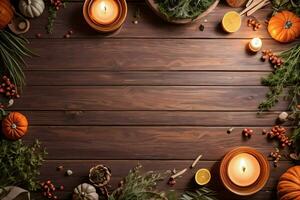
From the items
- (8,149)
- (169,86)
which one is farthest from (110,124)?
(8,149)

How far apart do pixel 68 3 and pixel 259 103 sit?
48.9 inches

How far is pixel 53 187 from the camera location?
8.08 ft

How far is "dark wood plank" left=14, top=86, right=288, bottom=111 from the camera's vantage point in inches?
100

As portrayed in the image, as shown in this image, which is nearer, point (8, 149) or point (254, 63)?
point (8, 149)

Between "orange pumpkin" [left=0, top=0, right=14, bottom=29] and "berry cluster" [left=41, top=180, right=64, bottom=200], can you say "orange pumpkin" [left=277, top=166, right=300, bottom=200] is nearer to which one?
"berry cluster" [left=41, top=180, right=64, bottom=200]

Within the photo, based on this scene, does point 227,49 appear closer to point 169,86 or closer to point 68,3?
point 169,86

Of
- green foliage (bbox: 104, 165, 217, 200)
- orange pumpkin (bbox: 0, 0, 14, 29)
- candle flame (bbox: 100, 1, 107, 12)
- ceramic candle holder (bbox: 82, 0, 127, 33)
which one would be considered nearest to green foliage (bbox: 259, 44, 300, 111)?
green foliage (bbox: 104, 165, 217, 200)

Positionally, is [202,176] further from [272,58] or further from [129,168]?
[272,58]

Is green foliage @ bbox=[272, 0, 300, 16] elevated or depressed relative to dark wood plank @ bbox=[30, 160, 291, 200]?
elevated

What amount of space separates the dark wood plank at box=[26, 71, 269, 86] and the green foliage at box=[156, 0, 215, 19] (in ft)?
1.05

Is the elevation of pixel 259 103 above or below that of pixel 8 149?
above

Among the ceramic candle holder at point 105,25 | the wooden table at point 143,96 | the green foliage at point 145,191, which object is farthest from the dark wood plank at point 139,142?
the ceramic candle holder at point 105,25

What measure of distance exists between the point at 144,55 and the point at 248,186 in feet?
3.06

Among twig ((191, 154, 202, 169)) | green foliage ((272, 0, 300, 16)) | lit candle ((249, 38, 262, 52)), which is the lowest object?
twig ((191, 154, 202, 169))
